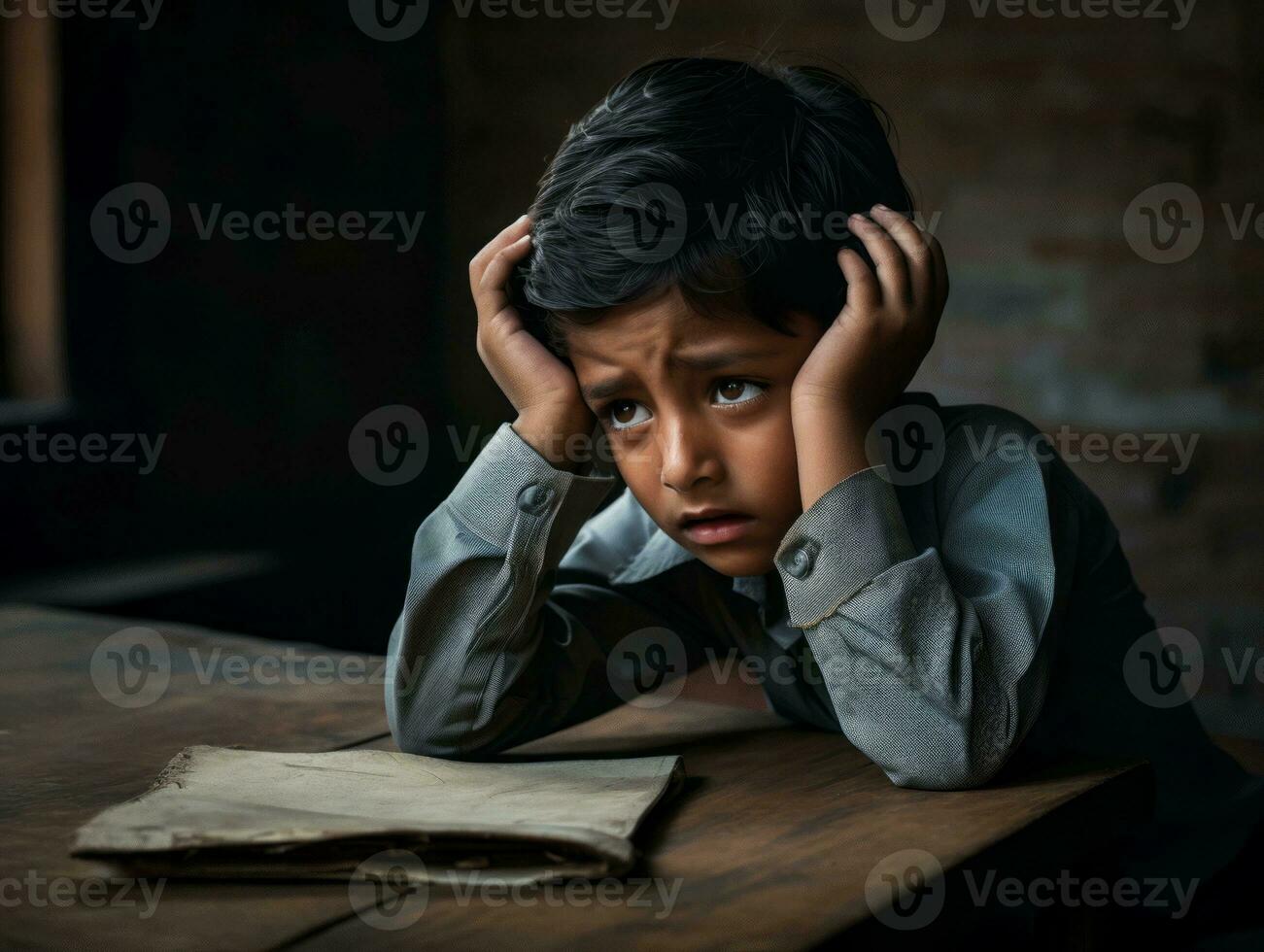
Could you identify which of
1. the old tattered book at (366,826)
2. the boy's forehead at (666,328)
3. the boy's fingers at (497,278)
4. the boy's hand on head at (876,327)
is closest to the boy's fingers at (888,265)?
the boy's hand on head at (876,327)

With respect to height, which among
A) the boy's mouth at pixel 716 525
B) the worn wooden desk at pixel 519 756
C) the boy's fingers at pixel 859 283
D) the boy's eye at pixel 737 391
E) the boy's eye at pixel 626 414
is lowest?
the worn wooden desk at pixel 519 756

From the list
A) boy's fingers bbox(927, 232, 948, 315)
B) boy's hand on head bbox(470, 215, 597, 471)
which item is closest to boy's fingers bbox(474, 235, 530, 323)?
boy's hand on head bbox(470, 215, 597, 471)

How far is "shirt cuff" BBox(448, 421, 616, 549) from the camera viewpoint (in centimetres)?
129

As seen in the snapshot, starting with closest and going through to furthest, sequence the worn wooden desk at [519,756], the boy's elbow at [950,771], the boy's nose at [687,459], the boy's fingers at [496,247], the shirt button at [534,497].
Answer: the worn wooden desk at [519,756] → the boy's elbow at [950,771] → the boy's nose at [687,459] → the shirt button at [534,497] → the boy's fingers at [496,247]

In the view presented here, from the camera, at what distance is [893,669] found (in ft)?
3.68

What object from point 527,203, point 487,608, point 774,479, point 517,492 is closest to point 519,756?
point 487,608

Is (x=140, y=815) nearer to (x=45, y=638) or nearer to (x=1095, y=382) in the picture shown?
(x=45, y=638)

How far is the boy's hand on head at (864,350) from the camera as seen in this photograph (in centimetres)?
118

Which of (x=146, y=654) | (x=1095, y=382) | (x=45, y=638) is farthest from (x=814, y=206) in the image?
(x=1095, y=382)

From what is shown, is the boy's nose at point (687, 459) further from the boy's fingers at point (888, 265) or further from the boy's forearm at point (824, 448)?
the boy's fingers at point (888, 265)

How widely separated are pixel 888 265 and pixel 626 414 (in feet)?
0.88

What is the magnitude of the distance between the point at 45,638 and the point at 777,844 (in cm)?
110

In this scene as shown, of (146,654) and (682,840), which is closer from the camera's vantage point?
(682,840)

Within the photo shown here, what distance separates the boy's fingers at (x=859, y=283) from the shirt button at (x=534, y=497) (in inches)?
12.5
